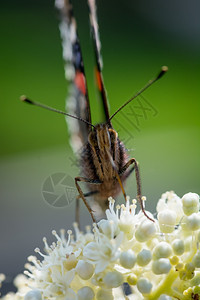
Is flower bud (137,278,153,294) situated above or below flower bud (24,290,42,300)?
below

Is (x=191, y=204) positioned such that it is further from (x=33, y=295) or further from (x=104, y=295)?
(x=33, y=295)

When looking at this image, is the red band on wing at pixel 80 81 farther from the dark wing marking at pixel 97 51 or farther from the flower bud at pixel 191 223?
the flower bud at pixel 191 223

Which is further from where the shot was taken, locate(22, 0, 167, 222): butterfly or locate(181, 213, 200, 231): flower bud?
locate(22, 0, 167, 222): butterfly

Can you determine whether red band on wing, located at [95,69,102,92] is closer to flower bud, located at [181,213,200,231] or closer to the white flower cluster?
the white flower cluster

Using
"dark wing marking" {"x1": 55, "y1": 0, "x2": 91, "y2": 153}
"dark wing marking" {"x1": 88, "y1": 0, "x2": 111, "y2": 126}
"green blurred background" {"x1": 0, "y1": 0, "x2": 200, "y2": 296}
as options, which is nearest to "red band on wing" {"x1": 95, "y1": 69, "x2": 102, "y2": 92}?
"dark wing marking" {"x1": 88, "y1": 0, "x2": 111, "y2": 126}

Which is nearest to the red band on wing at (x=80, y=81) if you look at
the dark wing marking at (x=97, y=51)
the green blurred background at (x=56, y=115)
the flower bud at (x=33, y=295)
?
the dark wing marking at (x=97, y=51)

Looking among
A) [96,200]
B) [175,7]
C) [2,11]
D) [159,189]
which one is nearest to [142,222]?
[96,200]

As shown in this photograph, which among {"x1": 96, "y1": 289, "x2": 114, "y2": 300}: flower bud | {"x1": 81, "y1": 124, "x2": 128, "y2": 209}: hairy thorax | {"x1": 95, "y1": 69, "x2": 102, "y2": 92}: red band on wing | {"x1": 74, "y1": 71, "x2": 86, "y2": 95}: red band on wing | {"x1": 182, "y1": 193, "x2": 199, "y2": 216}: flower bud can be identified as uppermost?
{"x1": 74, "y1": 71, "x2": 86, "y2": 95}: red band on wing
